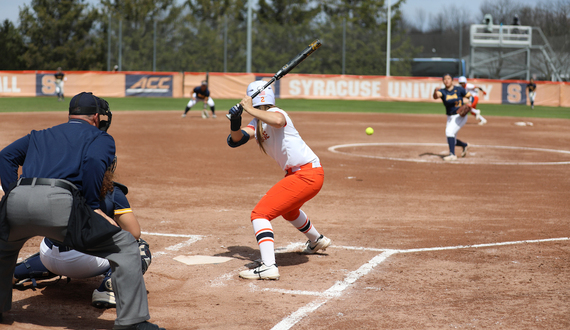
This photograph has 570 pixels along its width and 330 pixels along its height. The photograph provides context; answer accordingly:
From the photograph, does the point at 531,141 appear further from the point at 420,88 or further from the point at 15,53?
the point at 15,53

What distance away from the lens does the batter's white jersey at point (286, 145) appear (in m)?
6.20

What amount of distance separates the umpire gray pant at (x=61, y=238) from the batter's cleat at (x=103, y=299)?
2.70 feet

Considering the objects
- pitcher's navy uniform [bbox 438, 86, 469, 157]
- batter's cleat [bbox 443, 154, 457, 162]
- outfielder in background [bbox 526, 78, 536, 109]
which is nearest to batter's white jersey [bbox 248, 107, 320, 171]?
batter's cleat [bbox 443, 154, 457, 162]

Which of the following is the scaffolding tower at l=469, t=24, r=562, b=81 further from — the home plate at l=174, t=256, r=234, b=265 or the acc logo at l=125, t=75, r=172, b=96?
the home plate at l=174, t=256, r=234, b=265

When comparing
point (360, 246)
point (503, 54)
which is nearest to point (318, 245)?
point (360, 246)

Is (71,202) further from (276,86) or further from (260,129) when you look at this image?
(276,86)

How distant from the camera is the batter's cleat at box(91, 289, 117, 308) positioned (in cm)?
504

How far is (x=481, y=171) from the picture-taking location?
13469 millimetres

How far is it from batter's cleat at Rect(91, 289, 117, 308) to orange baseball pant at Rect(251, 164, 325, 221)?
1.64 m

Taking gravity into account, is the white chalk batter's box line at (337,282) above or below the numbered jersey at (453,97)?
below

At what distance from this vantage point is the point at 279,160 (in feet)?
20.9

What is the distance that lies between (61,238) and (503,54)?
52760 millimetres

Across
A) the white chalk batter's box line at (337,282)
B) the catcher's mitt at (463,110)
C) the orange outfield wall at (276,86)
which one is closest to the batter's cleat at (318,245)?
the white chalk batter's box line at (337,282)

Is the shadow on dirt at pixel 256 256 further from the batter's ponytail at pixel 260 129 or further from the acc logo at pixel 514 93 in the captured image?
the acc logo at pixel 514 93
